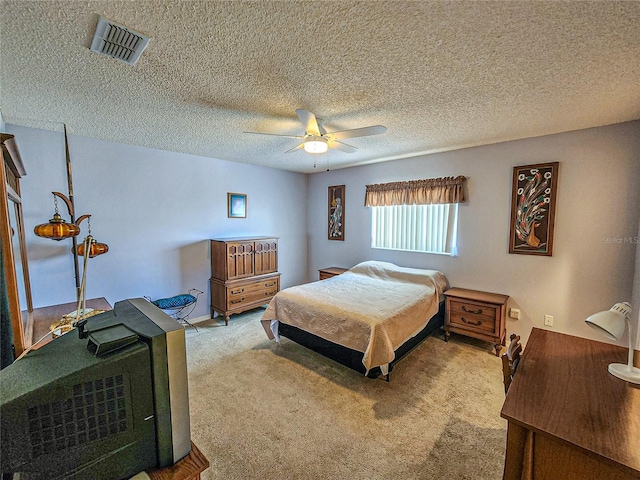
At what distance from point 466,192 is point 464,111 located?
1.44 metres

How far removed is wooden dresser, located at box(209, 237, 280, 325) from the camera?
151 inches

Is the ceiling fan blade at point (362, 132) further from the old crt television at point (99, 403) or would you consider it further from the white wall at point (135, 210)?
the white wall at point (135, 210)

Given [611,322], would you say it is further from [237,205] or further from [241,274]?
[237,205]

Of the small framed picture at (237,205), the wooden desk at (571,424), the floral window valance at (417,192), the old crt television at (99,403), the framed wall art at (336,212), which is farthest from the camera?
the framed wall art at (336,212)

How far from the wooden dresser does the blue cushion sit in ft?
1.43

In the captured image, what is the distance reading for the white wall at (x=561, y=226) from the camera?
256cm

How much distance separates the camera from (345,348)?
2621mm

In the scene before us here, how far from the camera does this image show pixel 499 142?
10.5 ft

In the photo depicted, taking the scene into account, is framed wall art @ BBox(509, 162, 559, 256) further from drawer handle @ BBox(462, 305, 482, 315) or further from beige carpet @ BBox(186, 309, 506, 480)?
beige carpet @ BBox(186, 309, 506, 480)

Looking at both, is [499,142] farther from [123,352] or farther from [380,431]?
[123,352]

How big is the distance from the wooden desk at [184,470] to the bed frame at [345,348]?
5.98ft

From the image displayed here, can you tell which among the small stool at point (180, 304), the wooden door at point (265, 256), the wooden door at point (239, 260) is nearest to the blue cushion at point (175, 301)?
the small stool at point (180, 304)

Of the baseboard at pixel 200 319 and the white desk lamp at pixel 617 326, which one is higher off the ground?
the white desk lamp at pixel 617 326

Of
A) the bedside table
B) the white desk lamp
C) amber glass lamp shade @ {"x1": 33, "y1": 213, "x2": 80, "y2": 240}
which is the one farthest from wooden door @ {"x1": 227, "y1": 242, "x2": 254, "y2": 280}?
the white desk lamp
